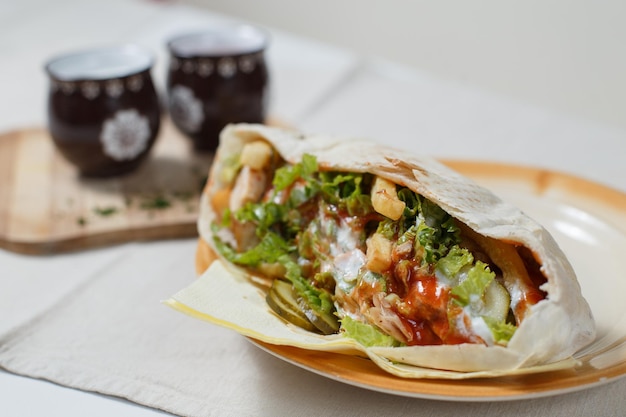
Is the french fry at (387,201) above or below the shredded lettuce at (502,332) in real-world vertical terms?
above

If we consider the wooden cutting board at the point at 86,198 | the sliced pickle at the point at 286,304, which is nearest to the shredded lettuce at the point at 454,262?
the sliced pickle at the point at 286,304

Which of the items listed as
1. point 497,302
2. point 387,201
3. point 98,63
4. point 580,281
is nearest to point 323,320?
point 387,201

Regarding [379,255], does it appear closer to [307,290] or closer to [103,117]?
[307,290]

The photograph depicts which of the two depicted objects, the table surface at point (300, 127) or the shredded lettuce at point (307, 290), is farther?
the shredded lettuce at point (307, 290)

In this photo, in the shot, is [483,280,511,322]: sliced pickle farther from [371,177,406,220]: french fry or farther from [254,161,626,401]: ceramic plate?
[371,177,406,220]: french fry

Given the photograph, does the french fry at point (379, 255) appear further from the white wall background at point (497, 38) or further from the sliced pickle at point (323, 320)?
the white wall background at point (497, 38)
